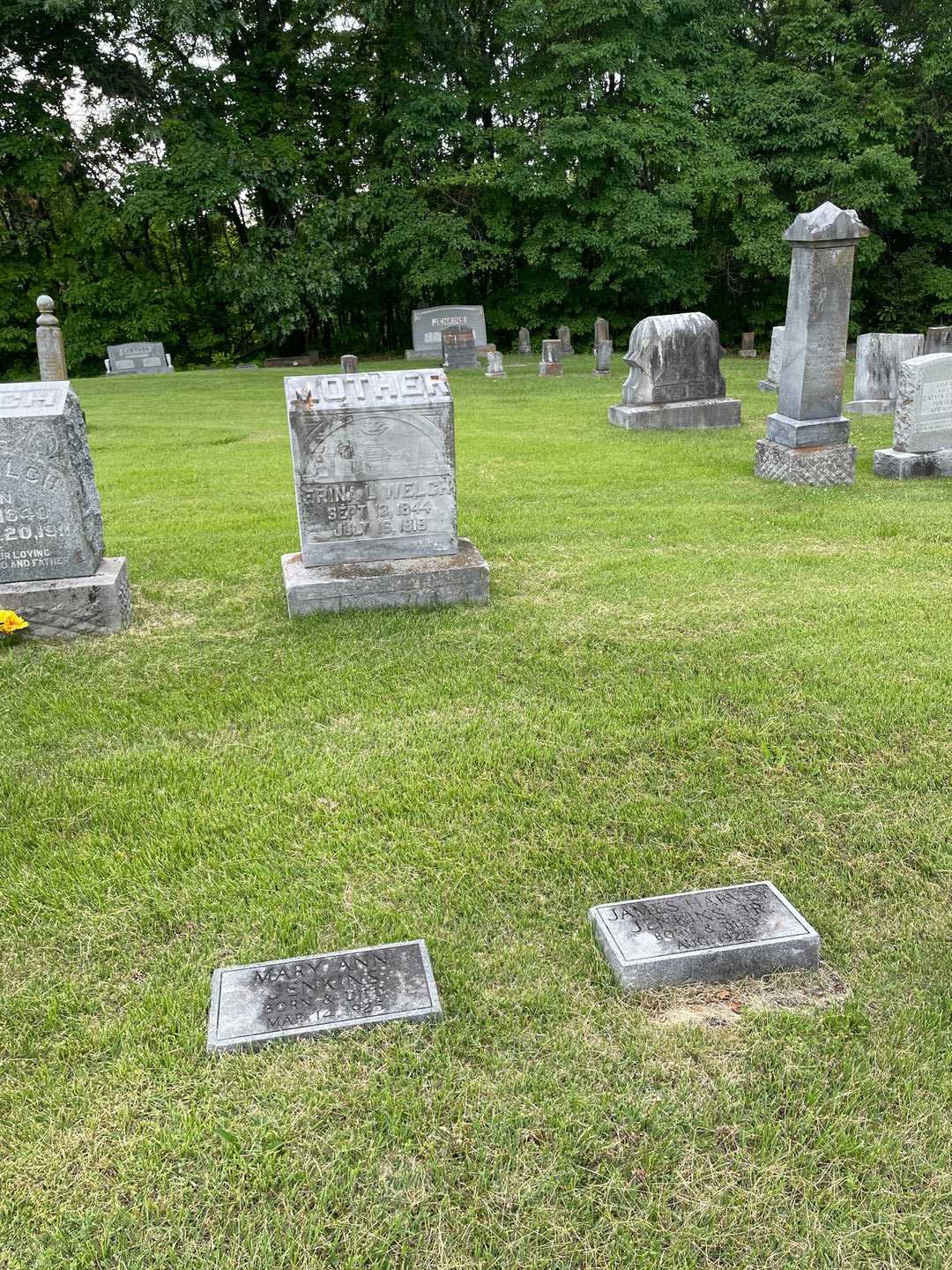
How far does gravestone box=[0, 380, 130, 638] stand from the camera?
17.9ft

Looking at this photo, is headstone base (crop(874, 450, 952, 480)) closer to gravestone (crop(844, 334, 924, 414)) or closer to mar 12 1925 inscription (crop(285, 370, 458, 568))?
gravestone (crop(844, 334, 924, 414))

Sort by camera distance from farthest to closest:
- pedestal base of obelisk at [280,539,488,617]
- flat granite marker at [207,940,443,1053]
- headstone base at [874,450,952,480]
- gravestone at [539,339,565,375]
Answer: gravestone at [539,339,565,375] → headstone base at [874,450,952,480] → pedestal base of obelisk at [280,539,488,617] → flat granite marker at [207,940,443,1053]

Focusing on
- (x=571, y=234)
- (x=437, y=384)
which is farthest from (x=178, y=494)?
(x=571, y=234)

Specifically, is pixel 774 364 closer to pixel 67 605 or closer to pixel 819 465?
pixel 819 465

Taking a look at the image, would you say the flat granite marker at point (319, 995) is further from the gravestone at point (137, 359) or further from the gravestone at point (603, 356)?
the gravestone at point (137, 359)

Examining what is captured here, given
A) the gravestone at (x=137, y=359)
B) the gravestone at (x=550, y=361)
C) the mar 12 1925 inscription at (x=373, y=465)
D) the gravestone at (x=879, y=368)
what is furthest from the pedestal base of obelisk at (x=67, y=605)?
the gravestone at (x=137, y=359)

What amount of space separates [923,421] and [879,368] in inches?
166

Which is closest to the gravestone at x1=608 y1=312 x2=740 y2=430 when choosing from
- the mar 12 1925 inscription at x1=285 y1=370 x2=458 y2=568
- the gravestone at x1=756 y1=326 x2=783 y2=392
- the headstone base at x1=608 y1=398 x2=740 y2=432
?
the headstone base at x1=608 y1=398 x2=740 y2=432

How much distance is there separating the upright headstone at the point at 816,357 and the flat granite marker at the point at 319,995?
24.9 feet

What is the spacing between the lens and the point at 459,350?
68.6ft

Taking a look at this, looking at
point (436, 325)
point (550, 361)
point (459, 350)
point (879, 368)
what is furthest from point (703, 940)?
point (436, 325)

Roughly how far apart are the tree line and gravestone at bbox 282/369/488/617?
1735 cm

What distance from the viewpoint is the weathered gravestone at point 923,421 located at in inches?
366

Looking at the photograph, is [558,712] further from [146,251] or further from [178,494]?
[146,251]
